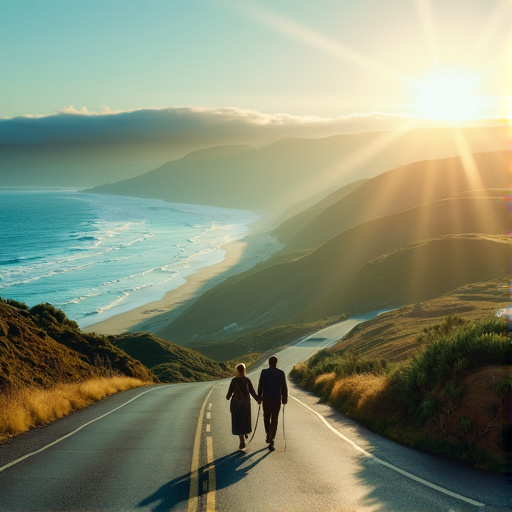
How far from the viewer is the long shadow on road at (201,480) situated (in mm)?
8578

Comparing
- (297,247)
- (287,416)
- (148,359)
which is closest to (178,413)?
(287,416)

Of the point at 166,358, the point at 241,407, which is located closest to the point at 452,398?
the point at 241,407

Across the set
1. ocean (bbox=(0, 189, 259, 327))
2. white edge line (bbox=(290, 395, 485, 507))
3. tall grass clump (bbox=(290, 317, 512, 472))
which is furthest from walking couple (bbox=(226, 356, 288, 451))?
ocean (bbox=(0, 189, 259, 327))

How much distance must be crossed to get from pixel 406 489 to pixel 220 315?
9178cm

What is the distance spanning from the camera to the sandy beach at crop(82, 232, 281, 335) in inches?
3253

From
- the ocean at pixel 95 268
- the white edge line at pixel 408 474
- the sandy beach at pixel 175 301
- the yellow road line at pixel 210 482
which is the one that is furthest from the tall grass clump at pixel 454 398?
the ocean at pixel 95 268

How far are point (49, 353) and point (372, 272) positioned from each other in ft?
255

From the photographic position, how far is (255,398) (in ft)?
41.4

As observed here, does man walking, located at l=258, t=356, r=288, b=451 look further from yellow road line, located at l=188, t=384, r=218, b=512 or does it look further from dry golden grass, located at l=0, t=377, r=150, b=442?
dry golden grass, located at l=0, t=377, r=150, b=442

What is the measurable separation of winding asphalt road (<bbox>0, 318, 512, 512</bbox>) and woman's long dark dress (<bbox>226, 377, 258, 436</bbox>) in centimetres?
50

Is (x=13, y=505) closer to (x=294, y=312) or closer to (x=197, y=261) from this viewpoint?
(x=294, y=312)

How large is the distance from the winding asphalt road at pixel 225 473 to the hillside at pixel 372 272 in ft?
220

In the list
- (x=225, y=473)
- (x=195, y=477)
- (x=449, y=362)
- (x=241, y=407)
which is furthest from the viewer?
(x=449, y=362)

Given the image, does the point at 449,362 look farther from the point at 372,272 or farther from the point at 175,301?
the point at 175,301
